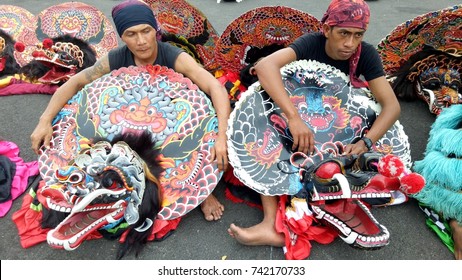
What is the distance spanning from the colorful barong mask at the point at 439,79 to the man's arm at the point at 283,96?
4.13 ft

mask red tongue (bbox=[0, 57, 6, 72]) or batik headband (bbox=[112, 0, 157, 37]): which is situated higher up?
batik headband (bbox=[112, 0, 157, 37])

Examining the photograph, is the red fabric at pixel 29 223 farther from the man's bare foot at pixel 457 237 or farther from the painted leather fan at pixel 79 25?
the man's bare foot at pixel 457 237

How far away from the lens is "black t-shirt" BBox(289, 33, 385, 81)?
1.80 metres

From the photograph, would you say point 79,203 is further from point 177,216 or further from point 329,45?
point 329,45

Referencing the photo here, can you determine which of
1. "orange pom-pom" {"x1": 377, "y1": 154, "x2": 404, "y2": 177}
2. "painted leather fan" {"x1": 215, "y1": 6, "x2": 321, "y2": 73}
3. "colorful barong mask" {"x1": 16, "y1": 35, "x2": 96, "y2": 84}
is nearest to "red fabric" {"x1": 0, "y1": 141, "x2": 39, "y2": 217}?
"colorful barong mask" {"x1": 16, "y1": 35, "x2": 96, "y2": 84}

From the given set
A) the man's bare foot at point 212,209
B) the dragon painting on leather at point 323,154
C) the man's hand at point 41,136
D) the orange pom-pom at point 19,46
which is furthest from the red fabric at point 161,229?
the orange pom-pom at point 19,46

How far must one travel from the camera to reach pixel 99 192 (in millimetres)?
1354

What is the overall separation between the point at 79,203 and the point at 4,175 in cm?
88

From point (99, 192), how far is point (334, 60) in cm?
134

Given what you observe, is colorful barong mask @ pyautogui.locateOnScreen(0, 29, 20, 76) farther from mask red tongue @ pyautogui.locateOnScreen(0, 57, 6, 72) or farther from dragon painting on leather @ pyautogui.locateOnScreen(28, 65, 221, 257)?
dragon painting on leather @ pyautogui.locateOnScreen(28, 65, 221, 257)

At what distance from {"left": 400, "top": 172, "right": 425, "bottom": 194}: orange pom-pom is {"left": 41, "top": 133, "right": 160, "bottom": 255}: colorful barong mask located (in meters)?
1.01

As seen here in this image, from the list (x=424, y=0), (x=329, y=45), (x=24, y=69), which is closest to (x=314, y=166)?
(x=329, y=45)

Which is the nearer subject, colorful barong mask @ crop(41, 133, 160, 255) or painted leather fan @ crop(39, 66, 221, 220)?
colorful barong mask @ crop(41, 133, 160, 255)

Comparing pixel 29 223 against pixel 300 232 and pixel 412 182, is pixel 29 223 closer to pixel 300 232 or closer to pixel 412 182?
pixel 300 232
